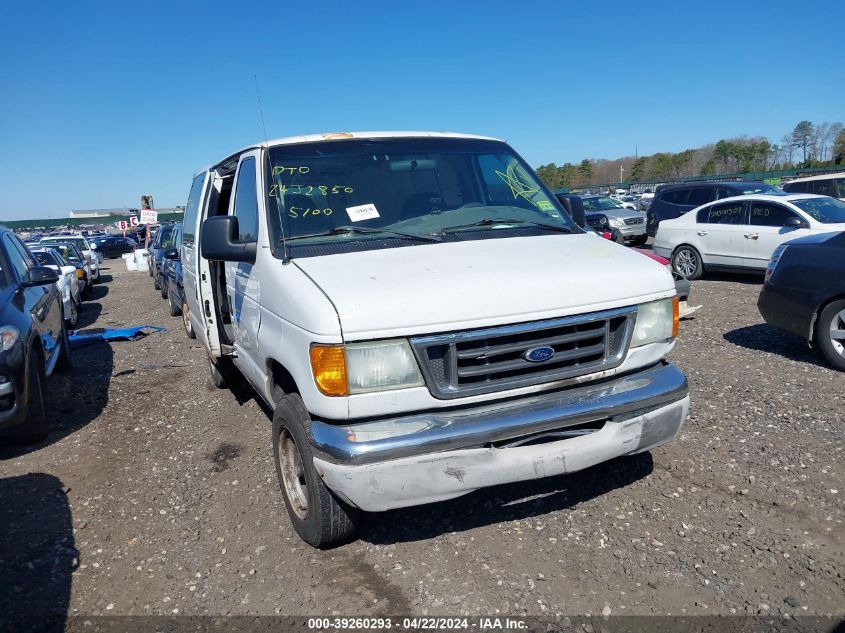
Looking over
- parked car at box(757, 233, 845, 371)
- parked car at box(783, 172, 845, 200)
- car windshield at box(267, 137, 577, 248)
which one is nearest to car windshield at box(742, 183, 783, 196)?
parked car at box(783, 172, 845, 200)

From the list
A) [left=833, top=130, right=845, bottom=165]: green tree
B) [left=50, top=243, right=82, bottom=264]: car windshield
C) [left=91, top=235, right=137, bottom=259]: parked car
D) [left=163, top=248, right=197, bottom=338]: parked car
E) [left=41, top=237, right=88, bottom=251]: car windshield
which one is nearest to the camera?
[left=163, top=248, right=197, bottom=338]: parked car

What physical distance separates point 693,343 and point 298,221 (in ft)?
17.4

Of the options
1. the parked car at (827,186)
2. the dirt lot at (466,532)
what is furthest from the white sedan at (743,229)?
the parked car at (827,186)

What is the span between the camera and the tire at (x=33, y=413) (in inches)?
197

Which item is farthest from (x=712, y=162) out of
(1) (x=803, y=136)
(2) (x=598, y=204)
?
(2) (x=598, y=204)

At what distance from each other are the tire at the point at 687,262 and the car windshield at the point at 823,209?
1.88 m

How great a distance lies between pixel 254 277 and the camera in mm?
3719

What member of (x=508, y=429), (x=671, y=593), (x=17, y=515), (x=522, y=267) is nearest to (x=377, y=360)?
(x=508, y=429)

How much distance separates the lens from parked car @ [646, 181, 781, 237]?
15.5 m

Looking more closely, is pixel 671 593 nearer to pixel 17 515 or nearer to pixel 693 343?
pixel 17 515

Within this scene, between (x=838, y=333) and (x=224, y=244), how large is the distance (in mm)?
5437

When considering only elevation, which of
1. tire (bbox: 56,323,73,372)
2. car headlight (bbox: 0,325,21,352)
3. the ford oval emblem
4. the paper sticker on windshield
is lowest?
tire (bbox: 56,323,73,372)

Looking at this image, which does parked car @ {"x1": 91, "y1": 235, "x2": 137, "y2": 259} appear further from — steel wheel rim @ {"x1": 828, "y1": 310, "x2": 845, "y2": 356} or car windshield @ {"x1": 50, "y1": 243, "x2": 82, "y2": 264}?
steel wheel rim @ {"x1": 828, "y1": 310, "x2": 845, "y2": 356}

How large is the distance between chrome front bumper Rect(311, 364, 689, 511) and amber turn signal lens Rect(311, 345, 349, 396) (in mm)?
196
